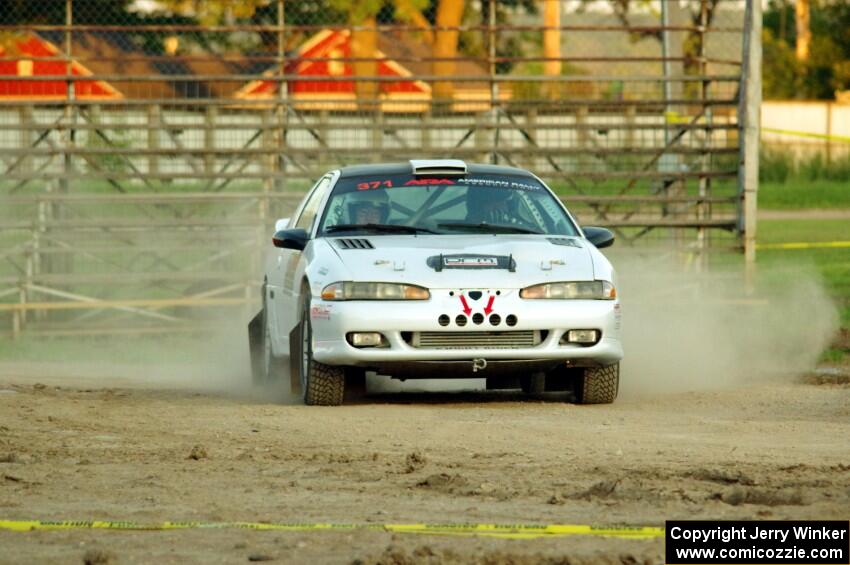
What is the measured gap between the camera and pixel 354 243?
11.0m

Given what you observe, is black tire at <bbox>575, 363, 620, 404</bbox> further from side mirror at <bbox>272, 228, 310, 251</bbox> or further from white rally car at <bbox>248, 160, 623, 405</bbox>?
side mirror at <bbox>272, 228, 310, 251</bbox>

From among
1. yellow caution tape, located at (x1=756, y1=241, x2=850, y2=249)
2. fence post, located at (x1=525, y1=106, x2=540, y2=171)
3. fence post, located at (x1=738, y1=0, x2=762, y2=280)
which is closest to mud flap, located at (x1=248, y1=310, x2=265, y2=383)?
fence post, located at (x1=525, y1=106, x2=540, y2=171)

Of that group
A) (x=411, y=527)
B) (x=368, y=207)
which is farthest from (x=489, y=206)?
(x=411, y=527)

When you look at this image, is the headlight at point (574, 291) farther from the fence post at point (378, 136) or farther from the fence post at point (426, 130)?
the fence post at point (378, 136)

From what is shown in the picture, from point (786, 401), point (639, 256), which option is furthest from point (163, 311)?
point (786, 401)

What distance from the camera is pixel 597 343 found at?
417 inches

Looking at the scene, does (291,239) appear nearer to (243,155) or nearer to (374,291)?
(374,291)

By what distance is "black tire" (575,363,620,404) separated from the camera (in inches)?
428

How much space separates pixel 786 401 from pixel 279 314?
344cm

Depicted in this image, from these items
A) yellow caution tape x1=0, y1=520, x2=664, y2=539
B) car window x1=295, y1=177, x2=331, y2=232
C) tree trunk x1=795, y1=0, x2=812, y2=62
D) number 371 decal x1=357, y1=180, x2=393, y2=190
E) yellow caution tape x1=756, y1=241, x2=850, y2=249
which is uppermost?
tree trunk x1=795, y1=0, x2=812, y2=62

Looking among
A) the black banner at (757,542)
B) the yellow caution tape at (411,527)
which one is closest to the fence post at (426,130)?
the yellow caution tape at (411,527)

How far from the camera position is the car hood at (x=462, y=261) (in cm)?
1038

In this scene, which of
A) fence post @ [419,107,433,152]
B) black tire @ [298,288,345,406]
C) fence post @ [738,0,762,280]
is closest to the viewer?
black tire @ [298,288,345,406]

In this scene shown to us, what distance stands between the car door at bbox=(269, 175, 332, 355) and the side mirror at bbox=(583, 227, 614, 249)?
1818mm
